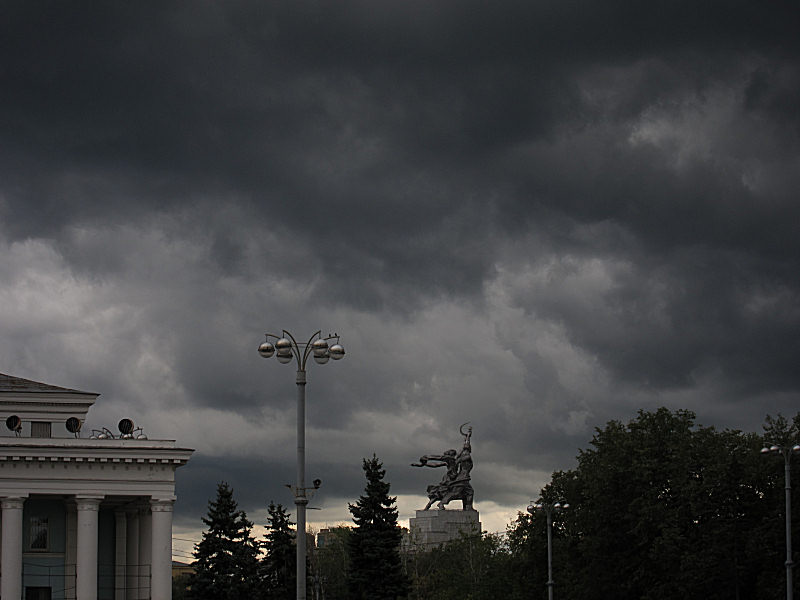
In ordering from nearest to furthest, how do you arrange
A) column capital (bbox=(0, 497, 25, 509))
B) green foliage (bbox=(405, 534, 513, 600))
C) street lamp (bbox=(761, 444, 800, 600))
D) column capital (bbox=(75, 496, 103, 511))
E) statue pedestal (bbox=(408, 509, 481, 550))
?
street lamp (bbox=(761, 444, 800, 600)) < column capital (bbox=(0, 497, 25, 509)) < column capital (bbox=(75, 496, 103, 511)) < green foliage (bbox=(405, 534, 513, 600)) < statue pedestal (bbox=(408, 509, 481, 550))

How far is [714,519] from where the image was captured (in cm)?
5859

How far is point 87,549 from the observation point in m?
59.1

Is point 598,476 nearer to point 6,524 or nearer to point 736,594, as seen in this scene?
point 736,594

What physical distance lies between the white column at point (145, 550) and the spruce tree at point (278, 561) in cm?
841

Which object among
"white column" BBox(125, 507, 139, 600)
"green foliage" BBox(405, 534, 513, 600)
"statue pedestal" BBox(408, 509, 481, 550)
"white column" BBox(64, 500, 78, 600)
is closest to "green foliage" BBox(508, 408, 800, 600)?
"green foliage" BBox(405, 534, 513, 600)

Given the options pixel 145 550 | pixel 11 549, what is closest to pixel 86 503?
pixel 11 549

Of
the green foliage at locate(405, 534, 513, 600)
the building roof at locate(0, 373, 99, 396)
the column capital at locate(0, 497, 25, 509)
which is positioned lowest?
the green foliage at locate(405, 534, 513, 600)

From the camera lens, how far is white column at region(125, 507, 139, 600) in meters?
64.4

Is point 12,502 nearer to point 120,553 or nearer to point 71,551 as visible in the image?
point 71,551

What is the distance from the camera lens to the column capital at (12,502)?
58625 mm

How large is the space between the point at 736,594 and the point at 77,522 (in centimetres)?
3313

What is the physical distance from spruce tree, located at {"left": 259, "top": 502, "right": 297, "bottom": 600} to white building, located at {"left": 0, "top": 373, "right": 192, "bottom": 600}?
8.72m

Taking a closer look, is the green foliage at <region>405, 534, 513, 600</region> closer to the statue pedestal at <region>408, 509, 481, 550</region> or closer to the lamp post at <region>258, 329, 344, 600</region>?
the statue pedestal at <region>408, 509, 481, 550</region>

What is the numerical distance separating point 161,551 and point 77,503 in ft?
16.0
